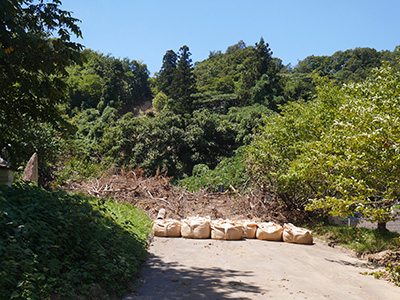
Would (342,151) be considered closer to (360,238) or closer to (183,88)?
(360,238)

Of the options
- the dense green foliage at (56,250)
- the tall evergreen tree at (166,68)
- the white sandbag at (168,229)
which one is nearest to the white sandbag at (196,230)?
the white sandbag at (168,229)

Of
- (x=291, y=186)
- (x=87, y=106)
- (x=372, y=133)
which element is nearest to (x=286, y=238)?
(x=291, y=186)

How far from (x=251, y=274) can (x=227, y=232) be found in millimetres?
3817

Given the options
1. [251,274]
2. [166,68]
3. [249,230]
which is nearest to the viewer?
[251,274]

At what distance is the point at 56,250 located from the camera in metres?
4.84

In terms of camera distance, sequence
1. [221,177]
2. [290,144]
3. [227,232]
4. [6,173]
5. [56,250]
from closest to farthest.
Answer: [56,250] < [6,173] < [227,232] < [290,144] < [221,177]

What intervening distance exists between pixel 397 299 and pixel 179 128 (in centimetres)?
2290

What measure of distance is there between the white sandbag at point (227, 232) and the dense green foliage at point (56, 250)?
3.93 metres

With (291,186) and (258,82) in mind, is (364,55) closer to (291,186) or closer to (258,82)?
(258,82)

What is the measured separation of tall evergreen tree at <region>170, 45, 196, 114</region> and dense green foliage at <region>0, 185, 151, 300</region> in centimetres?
2678

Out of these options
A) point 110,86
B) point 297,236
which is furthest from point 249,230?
point 110,86

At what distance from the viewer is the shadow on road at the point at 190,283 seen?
17.1 ft

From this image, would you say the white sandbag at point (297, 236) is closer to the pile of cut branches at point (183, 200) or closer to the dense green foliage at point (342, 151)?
the dense green foliage at point (342, 151)

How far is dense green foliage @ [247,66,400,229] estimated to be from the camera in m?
7.16
